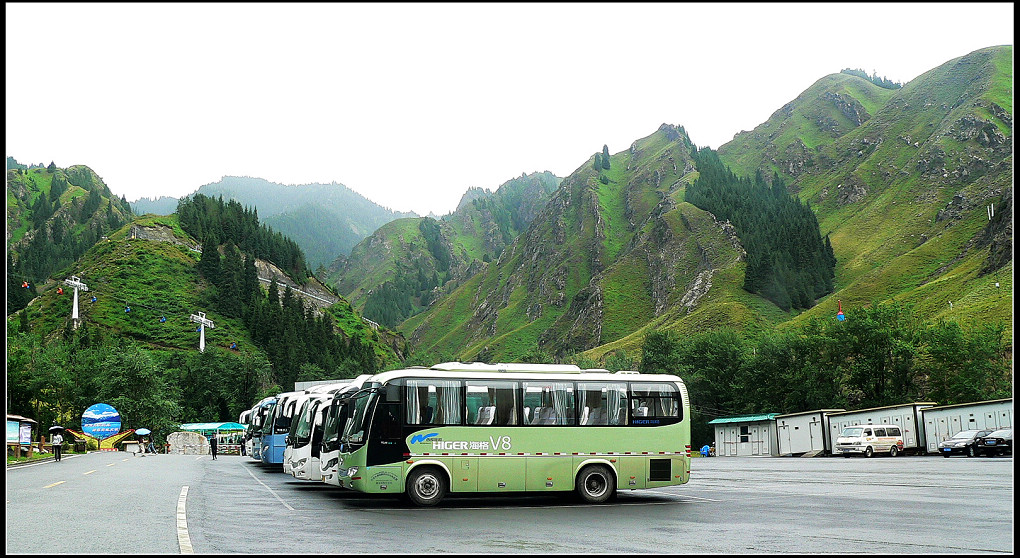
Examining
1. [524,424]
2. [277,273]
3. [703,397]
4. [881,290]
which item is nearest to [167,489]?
[524,424]

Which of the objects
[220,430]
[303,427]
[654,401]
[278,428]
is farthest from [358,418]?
[220,430]

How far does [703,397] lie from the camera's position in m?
97.8

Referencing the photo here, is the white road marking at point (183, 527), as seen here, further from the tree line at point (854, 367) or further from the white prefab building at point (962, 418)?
the tree line at point (854, 367)

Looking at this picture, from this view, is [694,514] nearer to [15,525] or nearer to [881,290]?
[15,525]

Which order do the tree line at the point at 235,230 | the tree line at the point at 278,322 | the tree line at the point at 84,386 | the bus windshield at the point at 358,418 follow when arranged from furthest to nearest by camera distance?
the tree line at the point at 235,230, the tree line at the point at 278,322, the tree line at the point at 84,386, the bus windshield at the point at 358,418

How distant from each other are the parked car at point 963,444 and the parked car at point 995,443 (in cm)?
32

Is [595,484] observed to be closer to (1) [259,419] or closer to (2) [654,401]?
(2) [654,401]

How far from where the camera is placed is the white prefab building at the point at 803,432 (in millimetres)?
59500

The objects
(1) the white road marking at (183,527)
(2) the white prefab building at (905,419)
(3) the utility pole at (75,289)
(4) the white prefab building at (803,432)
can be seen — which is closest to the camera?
(1) the white road marking at (183,527)

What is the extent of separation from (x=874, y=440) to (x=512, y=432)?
39157 mm

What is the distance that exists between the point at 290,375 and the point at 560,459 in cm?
13027

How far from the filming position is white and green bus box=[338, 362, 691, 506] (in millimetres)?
19047

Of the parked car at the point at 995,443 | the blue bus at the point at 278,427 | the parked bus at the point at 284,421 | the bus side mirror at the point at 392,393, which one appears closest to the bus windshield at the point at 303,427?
the parked bus at the point at 284,421

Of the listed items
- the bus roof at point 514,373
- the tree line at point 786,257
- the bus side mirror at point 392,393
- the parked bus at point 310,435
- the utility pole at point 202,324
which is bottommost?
the parked bus at point 310,435
